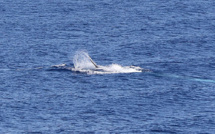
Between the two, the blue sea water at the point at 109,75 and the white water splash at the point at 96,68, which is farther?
the white water splash at the point at 96,68

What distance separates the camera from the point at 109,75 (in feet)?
465

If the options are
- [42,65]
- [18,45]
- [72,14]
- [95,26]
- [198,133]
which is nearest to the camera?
[198,133]

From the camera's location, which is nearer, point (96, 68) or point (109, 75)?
point (109, 75)

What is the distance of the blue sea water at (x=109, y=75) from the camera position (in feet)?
380

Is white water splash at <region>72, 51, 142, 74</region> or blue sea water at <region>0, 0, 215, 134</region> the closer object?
blue sea water at <region>0, 0, 215, 134</region>

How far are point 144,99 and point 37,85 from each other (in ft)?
71.7

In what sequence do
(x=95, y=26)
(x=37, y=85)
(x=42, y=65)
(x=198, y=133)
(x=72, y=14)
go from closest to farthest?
(x=198, y=133) → (x=37, y=85) → (x=42, y=65) → (x=95, y=26) → (x=72, y=14)

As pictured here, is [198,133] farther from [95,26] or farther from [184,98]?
[95,26]

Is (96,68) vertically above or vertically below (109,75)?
above

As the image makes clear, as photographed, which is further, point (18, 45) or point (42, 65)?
point (18, 45)

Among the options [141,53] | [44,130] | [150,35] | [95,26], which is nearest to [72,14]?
[95,26]

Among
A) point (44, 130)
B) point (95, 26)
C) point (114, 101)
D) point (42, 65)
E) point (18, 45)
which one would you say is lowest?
point (44, 130)

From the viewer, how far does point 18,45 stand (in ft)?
536

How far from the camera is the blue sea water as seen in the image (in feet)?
380
